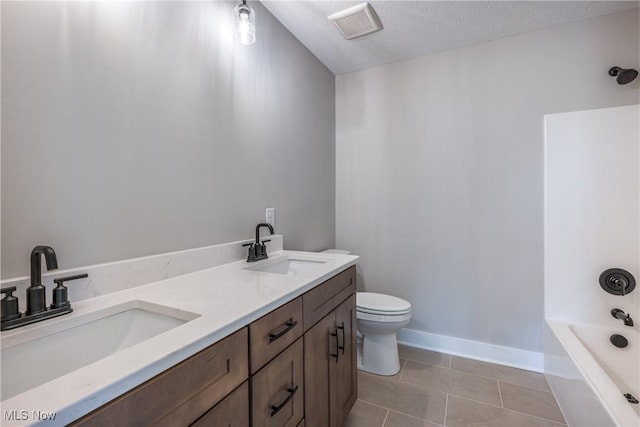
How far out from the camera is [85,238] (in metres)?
0.90

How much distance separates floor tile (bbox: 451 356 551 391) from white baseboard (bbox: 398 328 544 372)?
0.04 metres

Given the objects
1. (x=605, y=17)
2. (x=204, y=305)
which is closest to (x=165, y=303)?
(x=204, y=305)

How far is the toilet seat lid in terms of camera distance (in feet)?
6.03

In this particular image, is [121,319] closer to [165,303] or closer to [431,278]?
[165,303]

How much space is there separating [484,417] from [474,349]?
691 millimetres

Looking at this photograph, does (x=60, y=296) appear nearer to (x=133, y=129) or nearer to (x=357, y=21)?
(x=133, y=129)

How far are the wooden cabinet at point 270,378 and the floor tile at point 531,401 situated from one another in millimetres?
995

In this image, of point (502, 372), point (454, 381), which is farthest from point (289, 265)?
point (502, 372)

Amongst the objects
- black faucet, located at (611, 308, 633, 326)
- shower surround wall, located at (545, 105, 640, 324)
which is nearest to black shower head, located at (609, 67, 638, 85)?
shower surround wall, located at (545, 105, 640, 324)

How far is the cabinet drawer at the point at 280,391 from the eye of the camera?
801 millimetres

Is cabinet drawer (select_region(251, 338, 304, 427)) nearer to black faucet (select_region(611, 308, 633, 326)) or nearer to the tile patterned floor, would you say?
the tile patterned floor

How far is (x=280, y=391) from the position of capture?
897 millimetres

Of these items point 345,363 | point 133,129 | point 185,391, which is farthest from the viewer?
point 345,363

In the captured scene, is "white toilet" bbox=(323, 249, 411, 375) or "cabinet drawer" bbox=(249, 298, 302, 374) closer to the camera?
"cabinet drawer" bbox=(249, 298, 302, 374)
